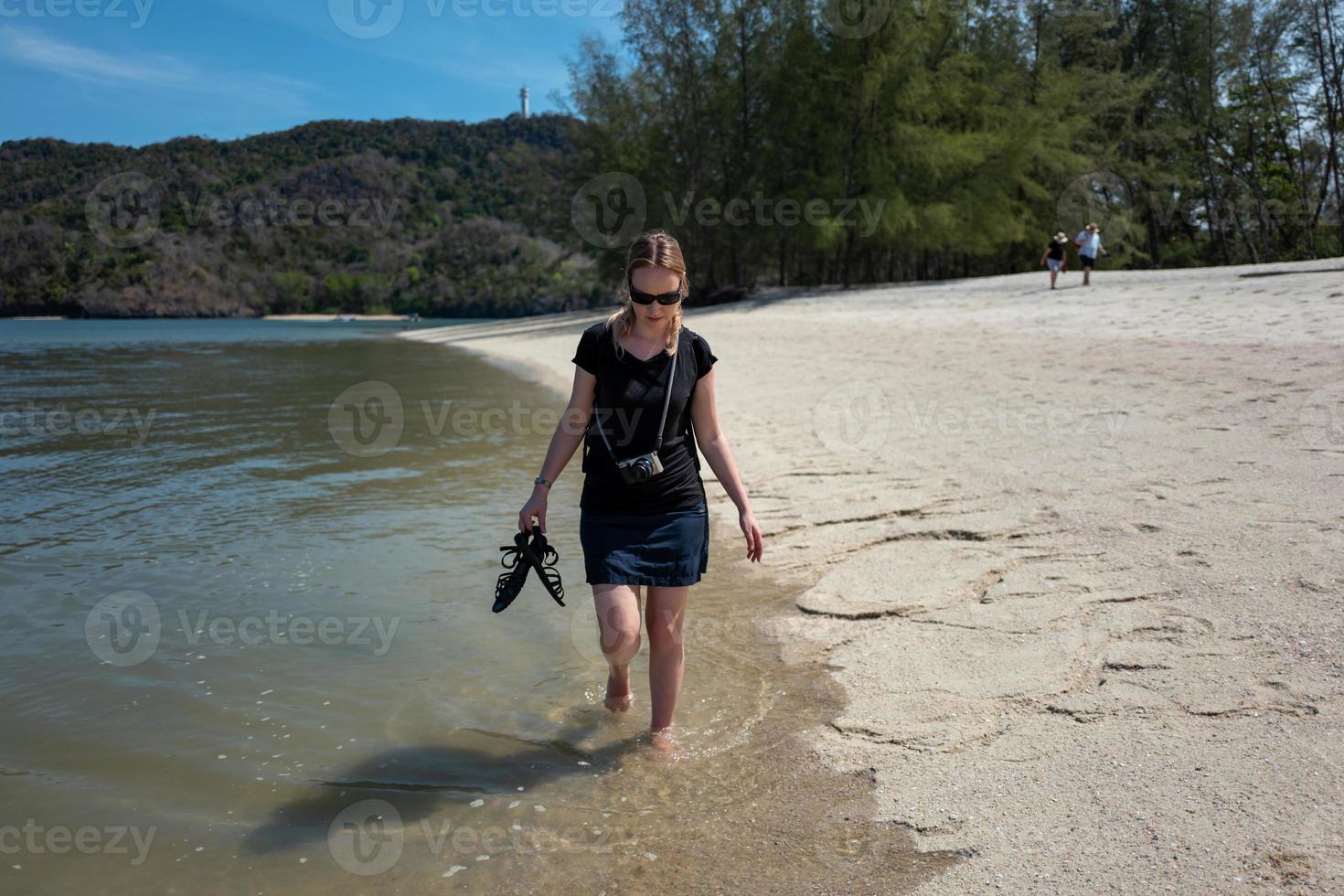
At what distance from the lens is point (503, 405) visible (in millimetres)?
13188

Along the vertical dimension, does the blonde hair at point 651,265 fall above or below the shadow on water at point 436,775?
above

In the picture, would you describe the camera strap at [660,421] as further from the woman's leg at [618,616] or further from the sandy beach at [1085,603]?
the sandy beach at [1085,603]

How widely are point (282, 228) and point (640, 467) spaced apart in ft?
376

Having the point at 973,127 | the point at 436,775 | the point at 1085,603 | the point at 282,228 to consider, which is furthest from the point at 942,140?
the point at 282,228

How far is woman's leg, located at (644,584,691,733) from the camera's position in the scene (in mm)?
3006

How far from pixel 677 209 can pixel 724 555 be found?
28.0 metres

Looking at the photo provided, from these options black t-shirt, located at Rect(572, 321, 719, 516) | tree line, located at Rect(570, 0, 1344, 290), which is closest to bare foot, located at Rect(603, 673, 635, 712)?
black t-shirt, located at Rect(572, 321, 719, 516)

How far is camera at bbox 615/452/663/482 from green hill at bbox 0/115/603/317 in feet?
218

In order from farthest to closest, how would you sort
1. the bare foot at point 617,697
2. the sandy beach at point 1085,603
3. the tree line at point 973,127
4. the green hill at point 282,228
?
the green hill at point 282,228 < the tree line at point 973,127 < the bare foot at point 617,697 < the sandy beach at point 1085,603

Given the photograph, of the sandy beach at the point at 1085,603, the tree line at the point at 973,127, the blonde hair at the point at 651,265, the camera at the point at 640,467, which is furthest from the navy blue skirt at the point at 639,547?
the tree line at the point at 973,127

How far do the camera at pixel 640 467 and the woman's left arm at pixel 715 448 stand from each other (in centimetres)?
22

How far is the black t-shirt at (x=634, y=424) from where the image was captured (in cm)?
283

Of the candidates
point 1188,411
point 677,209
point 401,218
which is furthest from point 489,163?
point 1188,411

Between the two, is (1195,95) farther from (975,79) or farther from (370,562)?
(370,562)
